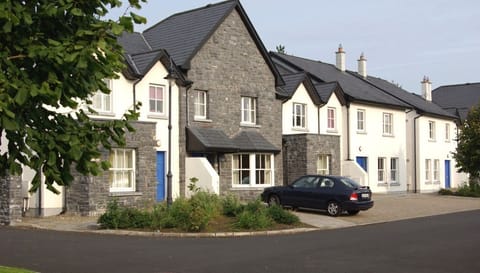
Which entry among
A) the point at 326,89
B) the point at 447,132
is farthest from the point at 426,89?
the point at 326,89

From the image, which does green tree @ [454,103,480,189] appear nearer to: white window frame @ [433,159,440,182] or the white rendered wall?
the white rendered wall

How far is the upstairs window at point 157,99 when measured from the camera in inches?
1056

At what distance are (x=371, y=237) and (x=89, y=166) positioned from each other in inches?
459

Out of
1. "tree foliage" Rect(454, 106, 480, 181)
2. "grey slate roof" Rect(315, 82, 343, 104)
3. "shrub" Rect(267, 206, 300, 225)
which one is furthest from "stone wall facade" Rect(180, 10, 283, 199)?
"tree foliage" Rect(454, 106, 480, 181)

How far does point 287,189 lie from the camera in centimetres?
2481

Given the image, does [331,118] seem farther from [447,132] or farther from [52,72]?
[52,72]

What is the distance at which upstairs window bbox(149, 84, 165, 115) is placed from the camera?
26.8m

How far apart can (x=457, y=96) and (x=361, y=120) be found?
25.0 metres

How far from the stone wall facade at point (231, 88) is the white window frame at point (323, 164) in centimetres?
264

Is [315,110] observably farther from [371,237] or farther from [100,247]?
[100,247]

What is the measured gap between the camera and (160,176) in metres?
27.1

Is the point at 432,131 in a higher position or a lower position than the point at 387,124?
lower

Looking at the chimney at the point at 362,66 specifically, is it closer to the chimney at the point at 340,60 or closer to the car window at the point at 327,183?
the chimney at the point at 340,60

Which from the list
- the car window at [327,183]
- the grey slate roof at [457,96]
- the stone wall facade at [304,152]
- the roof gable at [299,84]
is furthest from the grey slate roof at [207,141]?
the grey slate roof at [457,96]
